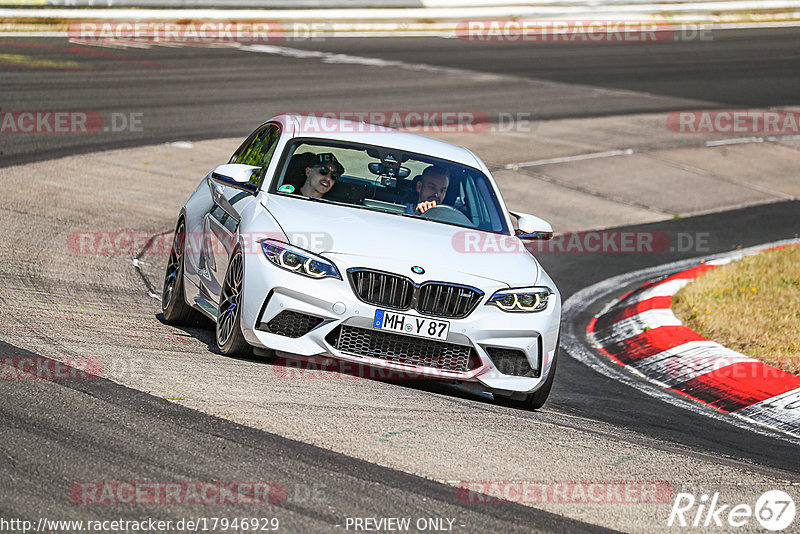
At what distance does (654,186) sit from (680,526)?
1233 centimetres

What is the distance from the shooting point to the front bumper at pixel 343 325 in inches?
261

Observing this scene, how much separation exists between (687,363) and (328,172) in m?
3.25

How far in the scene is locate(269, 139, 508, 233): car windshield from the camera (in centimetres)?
775

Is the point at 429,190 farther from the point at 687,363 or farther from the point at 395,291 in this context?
the point at 687,363

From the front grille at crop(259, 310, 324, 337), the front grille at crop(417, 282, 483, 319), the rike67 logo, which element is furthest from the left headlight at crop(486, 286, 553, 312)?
the rike67 logo

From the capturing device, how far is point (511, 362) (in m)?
6.96

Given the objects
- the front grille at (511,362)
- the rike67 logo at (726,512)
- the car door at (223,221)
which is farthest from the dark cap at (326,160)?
the rike67 logo at (726,512)

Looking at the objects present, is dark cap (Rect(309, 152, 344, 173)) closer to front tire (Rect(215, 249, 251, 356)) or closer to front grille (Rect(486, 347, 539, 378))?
front tire (Rect(215, 249, 251, 356))

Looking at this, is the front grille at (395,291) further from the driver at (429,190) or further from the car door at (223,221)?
the driver at (429,190)

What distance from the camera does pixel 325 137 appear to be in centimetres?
809

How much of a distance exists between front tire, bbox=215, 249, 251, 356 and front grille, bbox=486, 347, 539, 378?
1.49m

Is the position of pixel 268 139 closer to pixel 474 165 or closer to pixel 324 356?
pixel 474 165

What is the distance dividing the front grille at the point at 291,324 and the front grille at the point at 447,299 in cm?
62

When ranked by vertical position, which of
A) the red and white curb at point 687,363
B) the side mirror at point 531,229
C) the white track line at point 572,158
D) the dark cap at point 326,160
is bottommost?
the red and white curb at point 687,363
